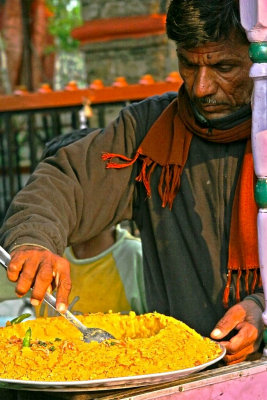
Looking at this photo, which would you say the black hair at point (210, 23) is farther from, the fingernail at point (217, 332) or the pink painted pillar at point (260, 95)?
the fingernail at point (217, 332)

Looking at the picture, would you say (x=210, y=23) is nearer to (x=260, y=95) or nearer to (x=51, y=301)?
(x=260, y=95)

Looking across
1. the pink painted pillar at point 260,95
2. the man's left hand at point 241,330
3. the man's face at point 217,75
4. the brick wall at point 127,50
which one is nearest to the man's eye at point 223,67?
the man's face at point 217,75

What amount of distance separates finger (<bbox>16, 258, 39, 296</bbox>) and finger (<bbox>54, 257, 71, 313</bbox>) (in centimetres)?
6

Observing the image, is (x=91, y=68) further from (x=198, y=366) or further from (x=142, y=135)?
(x=198, y=366)

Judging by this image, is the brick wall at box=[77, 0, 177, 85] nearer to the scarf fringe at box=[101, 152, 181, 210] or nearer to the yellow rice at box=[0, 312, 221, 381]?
the scarf fringe at box=[101, 152, 181, 210]

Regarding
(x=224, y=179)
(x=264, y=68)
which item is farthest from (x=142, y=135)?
(x=264, y=68)

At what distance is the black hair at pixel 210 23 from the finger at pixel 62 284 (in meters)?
0.80

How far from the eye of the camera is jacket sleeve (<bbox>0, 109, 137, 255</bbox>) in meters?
2.59

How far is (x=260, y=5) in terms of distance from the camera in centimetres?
201

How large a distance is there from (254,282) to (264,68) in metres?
0.71

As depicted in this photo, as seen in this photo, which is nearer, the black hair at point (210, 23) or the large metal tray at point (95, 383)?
the large metal tray at point (95, 383)

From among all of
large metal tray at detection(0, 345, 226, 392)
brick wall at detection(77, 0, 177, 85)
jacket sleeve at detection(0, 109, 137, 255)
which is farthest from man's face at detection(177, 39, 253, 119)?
brick wall at detection(77, 0, 177, 85)

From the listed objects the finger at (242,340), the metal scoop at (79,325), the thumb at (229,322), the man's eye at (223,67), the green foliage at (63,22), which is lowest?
the green foliage at (63,22)

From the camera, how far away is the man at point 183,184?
2.51 metres
